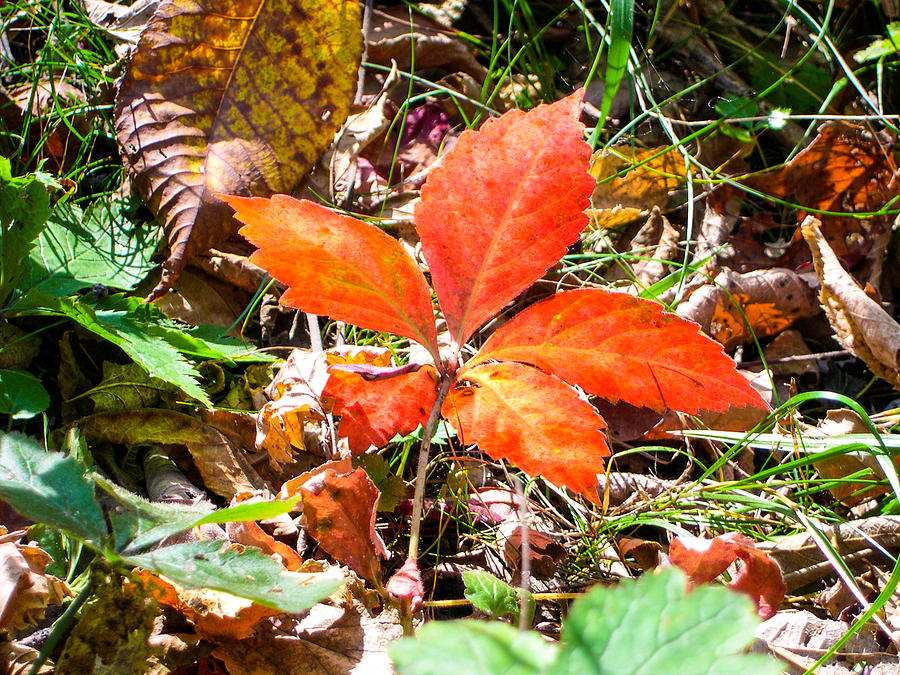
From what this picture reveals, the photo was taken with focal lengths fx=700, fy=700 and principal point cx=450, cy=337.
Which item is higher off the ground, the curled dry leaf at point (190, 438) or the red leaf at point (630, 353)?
the red leaf at point (630, 353)

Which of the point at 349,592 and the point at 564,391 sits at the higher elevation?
the point at 564,391

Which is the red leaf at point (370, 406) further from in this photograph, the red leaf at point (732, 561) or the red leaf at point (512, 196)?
the red leaf at point (732, 561)

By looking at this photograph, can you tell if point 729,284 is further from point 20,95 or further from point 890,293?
point 20,95

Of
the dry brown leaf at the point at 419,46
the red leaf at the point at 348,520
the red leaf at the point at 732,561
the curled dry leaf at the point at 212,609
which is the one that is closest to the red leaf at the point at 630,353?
the red leaf at the point at 732,561

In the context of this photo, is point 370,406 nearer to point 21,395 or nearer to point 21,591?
point 21,591

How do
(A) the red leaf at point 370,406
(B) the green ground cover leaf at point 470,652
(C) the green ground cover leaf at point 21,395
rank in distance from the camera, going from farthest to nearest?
(C) the green ground cover leaf at point 21,395 → (A) the red leaf at point 370,406 → (B) the green ground cover leaf at point 470,652

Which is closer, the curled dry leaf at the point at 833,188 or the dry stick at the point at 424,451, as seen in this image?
the dry stick at the point at 424,451

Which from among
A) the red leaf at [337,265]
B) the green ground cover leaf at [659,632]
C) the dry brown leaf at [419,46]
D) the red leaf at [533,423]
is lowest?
the red leaf at [533,423]

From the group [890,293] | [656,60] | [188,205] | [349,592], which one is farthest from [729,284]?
[188,205]
